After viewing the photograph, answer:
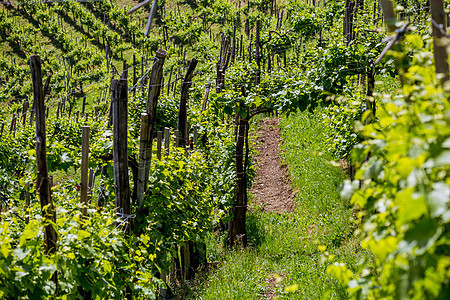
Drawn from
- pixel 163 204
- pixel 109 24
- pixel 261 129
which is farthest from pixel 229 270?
pixel 109 24

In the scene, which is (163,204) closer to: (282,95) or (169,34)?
(282,95)

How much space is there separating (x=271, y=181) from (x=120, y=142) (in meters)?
8.29

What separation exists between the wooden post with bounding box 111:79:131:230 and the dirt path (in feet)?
18.2

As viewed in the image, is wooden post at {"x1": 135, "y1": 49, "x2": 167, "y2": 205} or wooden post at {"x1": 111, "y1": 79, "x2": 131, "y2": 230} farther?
wooden post at {"x1": 135, "y1": 49, "x2": 167, "y2": 205}

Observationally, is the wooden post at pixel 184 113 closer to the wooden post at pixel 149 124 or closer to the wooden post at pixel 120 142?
the wooden post at pixel 149 124

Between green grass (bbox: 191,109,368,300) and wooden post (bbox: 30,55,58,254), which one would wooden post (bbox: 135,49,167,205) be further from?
green grass (bbox: 191,109,368,300)

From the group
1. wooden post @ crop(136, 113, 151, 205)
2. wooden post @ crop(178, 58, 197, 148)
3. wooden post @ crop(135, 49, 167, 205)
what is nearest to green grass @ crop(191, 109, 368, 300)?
wooden post @ crop(136, 113, 151, 205)

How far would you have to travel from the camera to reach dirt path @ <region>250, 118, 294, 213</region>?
1049cm

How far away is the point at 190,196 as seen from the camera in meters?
6.23

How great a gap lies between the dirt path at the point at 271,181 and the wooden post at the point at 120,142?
5.56 m

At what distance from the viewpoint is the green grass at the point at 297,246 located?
5.43 metres

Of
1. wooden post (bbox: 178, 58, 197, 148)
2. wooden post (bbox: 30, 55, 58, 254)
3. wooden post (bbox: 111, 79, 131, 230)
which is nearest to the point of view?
wooden post (bbox: 30, 55, 58, 254)

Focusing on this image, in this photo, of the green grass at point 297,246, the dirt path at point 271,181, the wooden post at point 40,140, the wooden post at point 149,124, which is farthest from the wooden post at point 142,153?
the dirt path at point 271,181

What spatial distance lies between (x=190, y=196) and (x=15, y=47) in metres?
46.4
